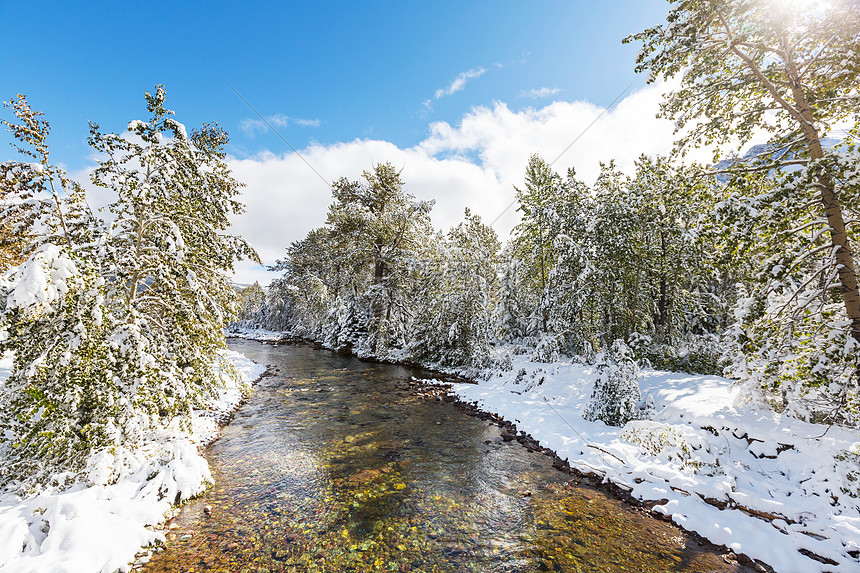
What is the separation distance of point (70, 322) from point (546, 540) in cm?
835

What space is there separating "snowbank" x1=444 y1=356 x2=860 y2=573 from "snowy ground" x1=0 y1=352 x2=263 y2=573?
8479mm

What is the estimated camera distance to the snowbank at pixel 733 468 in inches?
200

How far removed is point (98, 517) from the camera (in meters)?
4.66

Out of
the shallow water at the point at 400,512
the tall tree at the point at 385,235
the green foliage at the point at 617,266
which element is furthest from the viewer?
the tall tree at the point at 385,235

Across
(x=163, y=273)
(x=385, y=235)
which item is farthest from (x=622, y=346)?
(x=385, y=235)

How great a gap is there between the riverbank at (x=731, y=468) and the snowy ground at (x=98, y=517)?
27.7 ft

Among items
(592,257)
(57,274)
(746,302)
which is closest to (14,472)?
(57,274)

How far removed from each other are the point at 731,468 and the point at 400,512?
691 centimetres

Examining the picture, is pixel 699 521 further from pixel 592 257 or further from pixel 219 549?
pixel 592 257

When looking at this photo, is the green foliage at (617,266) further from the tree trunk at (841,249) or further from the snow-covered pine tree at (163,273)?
the snow-covered pine tree at (163,273)

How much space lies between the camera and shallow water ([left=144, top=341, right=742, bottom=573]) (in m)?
4.92

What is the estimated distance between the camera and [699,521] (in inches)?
227

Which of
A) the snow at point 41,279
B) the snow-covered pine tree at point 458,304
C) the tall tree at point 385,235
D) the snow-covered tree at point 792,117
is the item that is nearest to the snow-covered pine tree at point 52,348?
the snow at point 41,279

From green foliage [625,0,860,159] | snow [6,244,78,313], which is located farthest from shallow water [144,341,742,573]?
green foliage [625,0,860,159]
